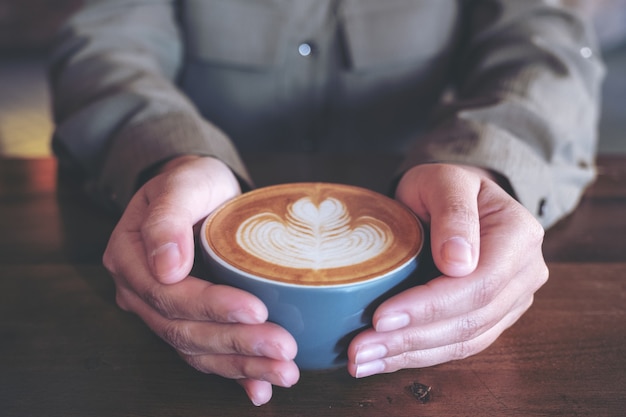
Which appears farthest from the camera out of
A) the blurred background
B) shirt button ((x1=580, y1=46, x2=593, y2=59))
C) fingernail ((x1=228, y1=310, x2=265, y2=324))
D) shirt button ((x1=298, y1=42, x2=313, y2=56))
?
the blurred background

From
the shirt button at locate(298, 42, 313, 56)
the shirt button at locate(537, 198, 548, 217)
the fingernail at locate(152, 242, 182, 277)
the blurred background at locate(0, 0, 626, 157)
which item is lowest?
the blurred background at locate(0, 0, 626, 157)

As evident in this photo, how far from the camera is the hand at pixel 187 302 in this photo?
629 mm

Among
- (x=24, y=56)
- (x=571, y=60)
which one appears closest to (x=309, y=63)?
(x=571, y=60)

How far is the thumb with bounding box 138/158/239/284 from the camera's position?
2.22ft

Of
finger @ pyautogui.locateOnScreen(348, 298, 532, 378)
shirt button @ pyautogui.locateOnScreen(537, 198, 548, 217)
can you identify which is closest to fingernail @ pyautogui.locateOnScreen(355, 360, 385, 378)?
finger @ pyautogui.locateOnScreen(348, 298, 532, 378)

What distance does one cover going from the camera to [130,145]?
105cm

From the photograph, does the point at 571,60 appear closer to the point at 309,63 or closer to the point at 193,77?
the point at 309,63

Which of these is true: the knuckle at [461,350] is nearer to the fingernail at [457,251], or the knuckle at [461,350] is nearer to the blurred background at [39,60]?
the fingernail at [457,251]

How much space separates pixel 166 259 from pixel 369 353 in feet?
0.85

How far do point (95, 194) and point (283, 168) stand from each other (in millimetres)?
388

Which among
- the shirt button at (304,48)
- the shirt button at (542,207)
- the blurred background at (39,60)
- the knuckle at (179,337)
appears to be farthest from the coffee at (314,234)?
the blurred background at (39,60)

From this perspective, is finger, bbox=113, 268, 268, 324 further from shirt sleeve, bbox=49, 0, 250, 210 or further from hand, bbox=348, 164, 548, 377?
shirt sleeve, bbox=49, 0, 250, 210

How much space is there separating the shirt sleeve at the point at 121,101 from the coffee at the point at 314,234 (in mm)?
213

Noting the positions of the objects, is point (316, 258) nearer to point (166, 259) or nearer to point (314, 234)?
point (314, 234)
